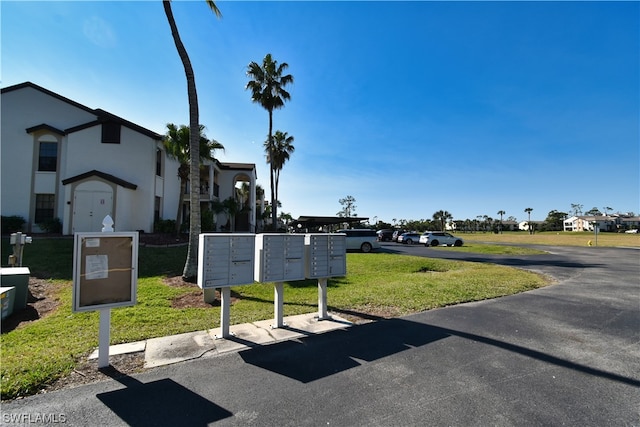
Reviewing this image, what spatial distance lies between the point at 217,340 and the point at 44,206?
20.2 meters

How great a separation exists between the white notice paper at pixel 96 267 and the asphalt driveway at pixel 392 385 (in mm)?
1285

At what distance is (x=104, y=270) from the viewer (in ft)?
12.7

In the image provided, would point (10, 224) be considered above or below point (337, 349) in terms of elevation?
above

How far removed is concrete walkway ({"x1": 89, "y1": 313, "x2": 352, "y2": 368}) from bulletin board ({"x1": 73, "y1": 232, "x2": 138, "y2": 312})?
83 cm

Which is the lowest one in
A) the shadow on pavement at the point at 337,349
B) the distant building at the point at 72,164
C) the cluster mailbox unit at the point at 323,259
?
the shadow on pavement at the point at 337,349

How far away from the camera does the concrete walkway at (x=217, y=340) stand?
4.05 m

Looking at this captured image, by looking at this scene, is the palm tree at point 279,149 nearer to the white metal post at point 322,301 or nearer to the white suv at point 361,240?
the white suv at point 361,240

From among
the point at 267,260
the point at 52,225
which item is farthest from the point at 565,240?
the point at 52,225

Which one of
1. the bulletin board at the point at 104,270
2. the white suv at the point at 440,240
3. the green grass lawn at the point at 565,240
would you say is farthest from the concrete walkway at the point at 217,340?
the green grass lawn at the point at 565,240

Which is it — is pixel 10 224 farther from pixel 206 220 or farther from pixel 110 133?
pixel 206 220

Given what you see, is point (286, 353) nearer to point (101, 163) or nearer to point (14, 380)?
point (14, 380)

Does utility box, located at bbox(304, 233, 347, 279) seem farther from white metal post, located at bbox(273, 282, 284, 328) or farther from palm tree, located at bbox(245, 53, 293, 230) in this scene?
palm tree, located at bbox(245, 53, 293, 230)

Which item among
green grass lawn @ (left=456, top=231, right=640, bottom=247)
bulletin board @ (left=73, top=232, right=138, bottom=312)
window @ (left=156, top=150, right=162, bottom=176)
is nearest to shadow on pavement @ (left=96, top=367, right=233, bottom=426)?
bulletin board @ (left=73, top=232, right=138, bottom=312)

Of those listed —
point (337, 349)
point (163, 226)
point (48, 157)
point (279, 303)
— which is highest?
point (48, 157)
